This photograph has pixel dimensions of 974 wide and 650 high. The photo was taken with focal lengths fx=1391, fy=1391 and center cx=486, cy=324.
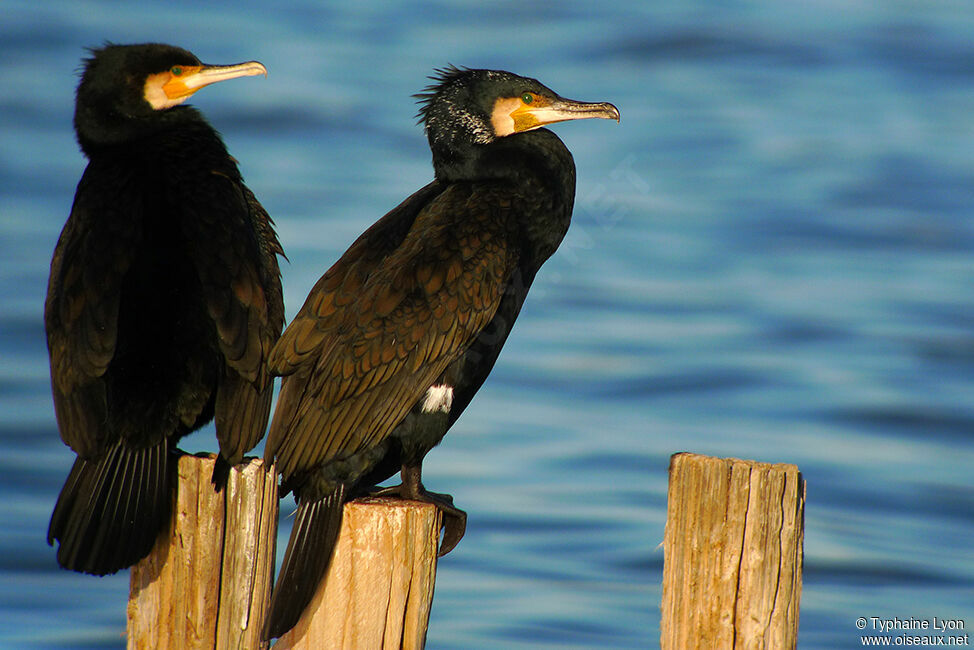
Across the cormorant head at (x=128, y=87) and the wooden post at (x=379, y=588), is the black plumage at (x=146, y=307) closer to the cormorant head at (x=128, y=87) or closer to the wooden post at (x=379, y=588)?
the cormorant head at (x=128, y=87)

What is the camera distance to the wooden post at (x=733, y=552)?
3.45 m

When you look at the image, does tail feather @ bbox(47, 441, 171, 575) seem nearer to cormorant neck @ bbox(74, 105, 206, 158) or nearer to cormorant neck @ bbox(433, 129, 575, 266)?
cormorant neck @ bbox(74, 105, 206, 158)

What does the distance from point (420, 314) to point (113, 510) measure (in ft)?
3.50

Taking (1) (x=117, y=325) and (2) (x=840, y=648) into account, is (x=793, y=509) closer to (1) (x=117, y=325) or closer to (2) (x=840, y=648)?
(1) (x=117, y=325)

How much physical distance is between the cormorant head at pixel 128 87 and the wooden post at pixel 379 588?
1666mm

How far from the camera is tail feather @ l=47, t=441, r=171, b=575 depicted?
3742mm

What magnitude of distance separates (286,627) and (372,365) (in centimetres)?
83

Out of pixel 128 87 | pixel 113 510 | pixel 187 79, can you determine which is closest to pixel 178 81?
pixel 187 79

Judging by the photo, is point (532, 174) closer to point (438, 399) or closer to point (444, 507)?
point (438, 399)

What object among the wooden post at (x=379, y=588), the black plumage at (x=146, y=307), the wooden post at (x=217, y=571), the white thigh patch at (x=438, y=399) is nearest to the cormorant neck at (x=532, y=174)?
the white thigh patch at (x=438, y=399)

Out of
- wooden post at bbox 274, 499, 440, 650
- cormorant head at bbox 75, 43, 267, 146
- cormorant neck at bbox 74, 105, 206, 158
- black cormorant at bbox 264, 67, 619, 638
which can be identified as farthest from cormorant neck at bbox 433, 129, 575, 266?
wooden post at bbox 274, 499, 440, 650

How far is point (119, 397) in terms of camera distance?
405 cm

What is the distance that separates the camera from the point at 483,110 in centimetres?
471

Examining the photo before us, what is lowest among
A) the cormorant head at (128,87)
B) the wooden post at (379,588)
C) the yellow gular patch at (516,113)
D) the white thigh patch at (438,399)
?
the wooden post at (379,588)
